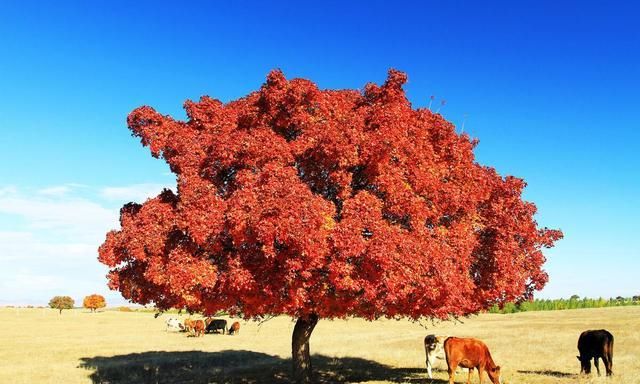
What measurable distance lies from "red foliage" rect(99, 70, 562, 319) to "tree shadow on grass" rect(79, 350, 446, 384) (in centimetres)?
759

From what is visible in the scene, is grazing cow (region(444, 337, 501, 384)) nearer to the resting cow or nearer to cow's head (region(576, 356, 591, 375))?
cow's head (region(576, 356, 591, 375))

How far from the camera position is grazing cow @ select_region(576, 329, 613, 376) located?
23.2m

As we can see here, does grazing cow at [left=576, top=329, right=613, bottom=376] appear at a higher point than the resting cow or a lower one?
higher

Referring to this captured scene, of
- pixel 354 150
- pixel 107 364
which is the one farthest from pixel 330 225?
pixel 107 364

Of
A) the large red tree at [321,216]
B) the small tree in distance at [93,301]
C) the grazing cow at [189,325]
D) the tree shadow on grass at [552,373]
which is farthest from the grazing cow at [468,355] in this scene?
the small tree in distance at [93,301]

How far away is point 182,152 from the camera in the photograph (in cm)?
1964

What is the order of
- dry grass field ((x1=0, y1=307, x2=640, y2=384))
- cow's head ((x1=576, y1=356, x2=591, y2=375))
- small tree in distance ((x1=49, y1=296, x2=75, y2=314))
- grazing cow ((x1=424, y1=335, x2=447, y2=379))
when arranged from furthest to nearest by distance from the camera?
small tree in distance ((x1=49, y1=296, x2=75, y2=314)) → dry grass field ((x1=0, y1=307, x2=640, y2=384)) → grazing cow ((x1=424, y1=335, x2=447, y2=379)) → cow's head ((x1=576, y1=356, x2=591, y2=375))

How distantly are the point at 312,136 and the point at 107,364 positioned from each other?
74.7ft

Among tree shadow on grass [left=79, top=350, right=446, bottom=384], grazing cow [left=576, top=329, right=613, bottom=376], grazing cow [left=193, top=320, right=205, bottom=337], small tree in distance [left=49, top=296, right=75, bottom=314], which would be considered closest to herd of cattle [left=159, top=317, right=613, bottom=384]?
grazing cow [left=576, top=329, right=613, bottom=376]

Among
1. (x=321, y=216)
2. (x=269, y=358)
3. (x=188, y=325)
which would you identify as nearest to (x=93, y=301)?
(x=188, y=325)

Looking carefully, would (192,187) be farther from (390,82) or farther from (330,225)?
(390,82)

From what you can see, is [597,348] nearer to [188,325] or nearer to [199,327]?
[199,327]

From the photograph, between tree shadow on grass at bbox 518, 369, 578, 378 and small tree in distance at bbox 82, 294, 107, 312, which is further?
small tree in distance at bbox 82, 294, 107, 312

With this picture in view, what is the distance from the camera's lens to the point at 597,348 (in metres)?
23.4
